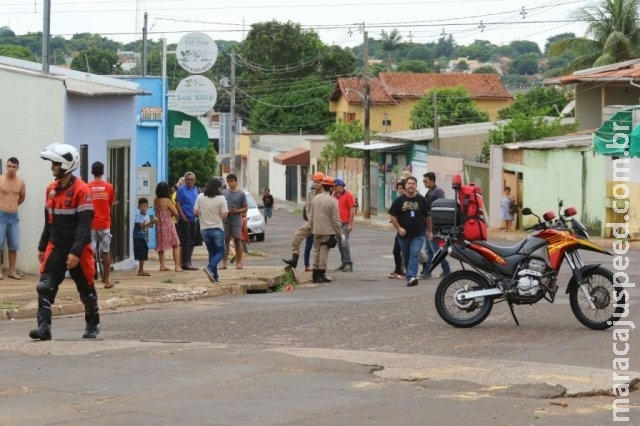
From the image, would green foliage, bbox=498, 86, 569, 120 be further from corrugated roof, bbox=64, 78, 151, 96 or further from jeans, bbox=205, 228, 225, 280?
jeans, bbox=205, 228, 225, 280

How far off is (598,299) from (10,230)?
9509 millimetres

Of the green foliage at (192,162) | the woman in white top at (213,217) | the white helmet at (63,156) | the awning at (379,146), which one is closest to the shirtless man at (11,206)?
the woman in white top at (213,217)

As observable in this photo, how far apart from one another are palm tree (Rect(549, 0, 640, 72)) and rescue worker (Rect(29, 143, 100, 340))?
160 feet

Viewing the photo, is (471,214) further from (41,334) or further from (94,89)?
(94,89)

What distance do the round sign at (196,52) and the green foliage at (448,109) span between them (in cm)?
4283

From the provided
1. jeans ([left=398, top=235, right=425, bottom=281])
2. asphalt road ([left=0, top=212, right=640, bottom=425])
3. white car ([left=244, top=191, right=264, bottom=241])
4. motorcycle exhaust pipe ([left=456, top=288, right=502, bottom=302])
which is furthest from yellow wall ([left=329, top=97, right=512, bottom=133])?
motorcycle exhaust pipe ([left=456, top=288, right=502, bottom=302])

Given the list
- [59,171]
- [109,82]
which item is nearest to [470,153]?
[109,82]

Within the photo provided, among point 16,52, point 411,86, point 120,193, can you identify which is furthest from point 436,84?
point 120,193

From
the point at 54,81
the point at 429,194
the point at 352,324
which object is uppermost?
the point at 54,81

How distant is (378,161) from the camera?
68375mm

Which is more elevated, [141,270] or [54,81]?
[54,81]

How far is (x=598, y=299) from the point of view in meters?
13.6

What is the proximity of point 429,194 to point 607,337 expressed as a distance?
8.67m

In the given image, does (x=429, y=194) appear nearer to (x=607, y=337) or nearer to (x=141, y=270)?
(x=141, y=270)
